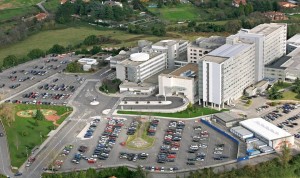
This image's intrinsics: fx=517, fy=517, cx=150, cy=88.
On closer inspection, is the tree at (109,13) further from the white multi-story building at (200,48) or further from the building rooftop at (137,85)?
the building rooftop at (137,85)

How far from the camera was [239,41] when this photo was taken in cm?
6053

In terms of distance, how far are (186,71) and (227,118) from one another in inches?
387

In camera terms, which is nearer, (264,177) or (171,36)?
(264,177)

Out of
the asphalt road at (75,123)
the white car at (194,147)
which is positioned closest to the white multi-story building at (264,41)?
the asphalt road at (75,123)

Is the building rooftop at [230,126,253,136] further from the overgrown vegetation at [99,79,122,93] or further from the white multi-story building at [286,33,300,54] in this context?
the white multi-story building at [286,33,300,54]

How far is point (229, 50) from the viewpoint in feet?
188

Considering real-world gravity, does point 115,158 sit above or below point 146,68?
below

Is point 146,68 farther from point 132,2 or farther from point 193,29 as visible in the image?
point 132,2

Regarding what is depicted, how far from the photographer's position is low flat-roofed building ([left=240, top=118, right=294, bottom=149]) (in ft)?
150

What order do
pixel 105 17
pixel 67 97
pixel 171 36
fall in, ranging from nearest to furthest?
pixel 67 97 < pixel 171 36 < pixel 105 17

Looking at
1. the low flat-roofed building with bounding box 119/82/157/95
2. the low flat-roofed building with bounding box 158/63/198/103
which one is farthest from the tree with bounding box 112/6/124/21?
the low flat-roofed building with bounding box 158/63/198/103

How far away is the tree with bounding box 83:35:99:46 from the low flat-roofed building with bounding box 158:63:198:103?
28.5 m

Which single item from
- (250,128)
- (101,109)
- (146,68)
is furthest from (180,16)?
(250,128)

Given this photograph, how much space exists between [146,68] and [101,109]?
8.93 m
